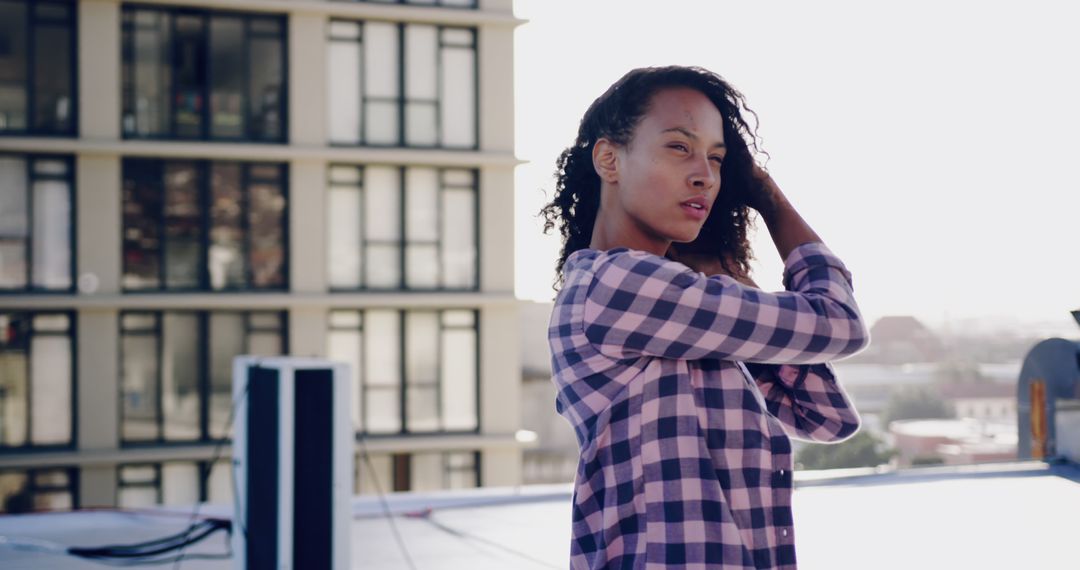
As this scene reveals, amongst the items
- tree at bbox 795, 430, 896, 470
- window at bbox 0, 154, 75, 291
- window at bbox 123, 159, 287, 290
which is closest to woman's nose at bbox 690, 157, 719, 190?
tree at bbox 795, 430, 896, 470

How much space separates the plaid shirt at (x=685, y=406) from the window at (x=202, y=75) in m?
16.7

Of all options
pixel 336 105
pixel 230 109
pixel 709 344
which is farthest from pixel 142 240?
pixel 709 344

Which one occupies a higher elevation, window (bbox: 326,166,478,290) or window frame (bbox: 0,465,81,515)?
window (bbox: 326,166,478,290)

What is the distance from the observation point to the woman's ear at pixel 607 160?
1.55 m

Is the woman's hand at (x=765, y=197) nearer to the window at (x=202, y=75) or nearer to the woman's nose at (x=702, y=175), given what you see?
the woman's nose at (x=702, y=175)

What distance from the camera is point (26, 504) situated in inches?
668

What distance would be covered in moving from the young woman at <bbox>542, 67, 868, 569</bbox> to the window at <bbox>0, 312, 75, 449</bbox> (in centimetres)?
1702

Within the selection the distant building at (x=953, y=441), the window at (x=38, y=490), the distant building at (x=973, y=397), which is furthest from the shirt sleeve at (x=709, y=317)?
the window at (x=38, y=490)

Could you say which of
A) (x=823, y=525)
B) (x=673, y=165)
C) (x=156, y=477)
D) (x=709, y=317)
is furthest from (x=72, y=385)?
(x=709, y=317)

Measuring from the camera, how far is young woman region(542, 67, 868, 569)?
1356mm

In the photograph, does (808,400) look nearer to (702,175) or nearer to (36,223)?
(702,175)

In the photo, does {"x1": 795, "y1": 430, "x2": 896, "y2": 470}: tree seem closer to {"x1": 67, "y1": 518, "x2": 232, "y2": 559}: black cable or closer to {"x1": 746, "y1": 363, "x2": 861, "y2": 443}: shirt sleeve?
{"x1": 67, "y1": 518, "x2": 232, "y2": 559}: black cable

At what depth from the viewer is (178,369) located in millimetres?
17469

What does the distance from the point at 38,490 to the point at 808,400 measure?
17.4 metres
